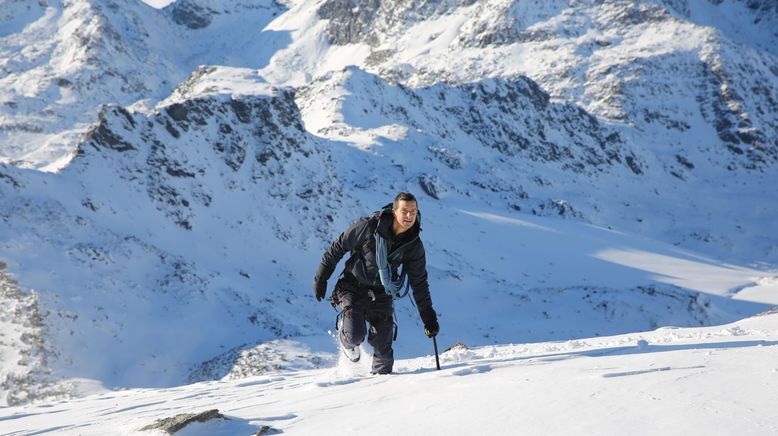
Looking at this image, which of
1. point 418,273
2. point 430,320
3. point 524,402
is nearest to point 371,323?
point 430,320

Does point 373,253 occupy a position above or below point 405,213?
below

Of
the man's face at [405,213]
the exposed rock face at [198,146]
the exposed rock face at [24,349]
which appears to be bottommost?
the exposed rock face at [24,349]

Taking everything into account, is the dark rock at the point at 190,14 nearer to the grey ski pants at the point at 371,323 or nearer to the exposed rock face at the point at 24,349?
the exposed rock face at the point at 24,349

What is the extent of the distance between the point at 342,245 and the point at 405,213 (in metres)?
1.05

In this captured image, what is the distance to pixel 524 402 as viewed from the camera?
14.7 ft

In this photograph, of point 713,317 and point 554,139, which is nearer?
point 713,317

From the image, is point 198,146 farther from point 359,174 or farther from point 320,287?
point 320,287

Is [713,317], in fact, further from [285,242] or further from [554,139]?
[554,139]

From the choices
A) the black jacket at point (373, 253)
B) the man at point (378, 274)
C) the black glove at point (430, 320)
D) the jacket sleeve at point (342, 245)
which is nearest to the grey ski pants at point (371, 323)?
the man at point (378, 274)

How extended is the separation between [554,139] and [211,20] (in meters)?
103

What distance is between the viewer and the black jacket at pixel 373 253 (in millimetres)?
6777

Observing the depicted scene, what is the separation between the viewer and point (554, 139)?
80.1 m

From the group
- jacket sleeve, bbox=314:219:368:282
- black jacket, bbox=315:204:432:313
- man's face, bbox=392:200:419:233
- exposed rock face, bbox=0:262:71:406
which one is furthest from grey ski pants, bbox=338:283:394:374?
exposed rock face, bbox=0:262:71:406

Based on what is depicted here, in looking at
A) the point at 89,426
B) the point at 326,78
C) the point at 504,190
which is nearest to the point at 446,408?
the point at 89,426
